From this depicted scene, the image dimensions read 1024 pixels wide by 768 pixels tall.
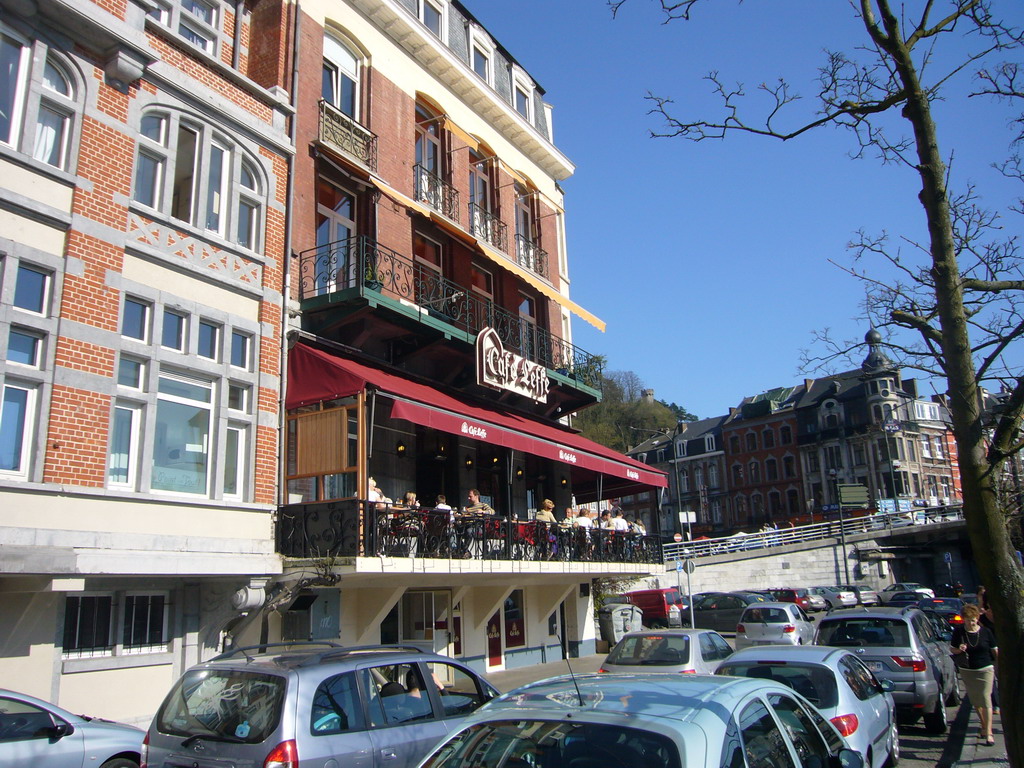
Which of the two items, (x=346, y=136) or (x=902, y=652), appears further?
(x=346, y=136)

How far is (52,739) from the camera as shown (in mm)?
7762

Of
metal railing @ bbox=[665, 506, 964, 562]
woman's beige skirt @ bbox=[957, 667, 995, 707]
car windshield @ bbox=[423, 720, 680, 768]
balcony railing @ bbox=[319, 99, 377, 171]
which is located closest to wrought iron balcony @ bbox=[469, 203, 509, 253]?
balcony railing @ bbox=[319, 99, 377, 171]

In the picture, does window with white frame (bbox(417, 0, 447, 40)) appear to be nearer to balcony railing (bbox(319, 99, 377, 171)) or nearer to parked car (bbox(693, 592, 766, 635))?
balcony railing (bbox(319, 99, 377, 171))

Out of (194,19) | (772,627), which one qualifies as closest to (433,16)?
(194,19)

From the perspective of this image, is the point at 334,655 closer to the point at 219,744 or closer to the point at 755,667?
the point at 219,744

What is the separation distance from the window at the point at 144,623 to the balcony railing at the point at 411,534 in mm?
2061

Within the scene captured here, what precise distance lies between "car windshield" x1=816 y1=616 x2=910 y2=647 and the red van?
1780cm

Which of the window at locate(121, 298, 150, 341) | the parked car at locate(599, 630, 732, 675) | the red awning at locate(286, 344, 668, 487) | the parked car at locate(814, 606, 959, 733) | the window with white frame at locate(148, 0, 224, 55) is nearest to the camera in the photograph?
the window at locate(121, 298, 150, 341)

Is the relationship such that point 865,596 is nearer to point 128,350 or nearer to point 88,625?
point 88,625

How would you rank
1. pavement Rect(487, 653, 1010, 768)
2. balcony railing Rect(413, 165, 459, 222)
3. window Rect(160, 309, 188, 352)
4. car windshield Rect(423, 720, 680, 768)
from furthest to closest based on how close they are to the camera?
balcony railing Rect(413, 165, 459, 222) → window Rect(160, 309, 188, 352) → pavement Rect(487, 653, 1010, 768) → car windshield Rect(423, 720, 680, 768)

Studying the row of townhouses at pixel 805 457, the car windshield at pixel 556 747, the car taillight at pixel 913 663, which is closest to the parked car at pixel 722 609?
the car taillight at pixel 913 663

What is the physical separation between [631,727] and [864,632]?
10222 millimetres

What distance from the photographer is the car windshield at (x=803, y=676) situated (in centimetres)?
825

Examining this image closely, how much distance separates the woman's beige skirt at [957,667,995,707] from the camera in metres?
10.7
